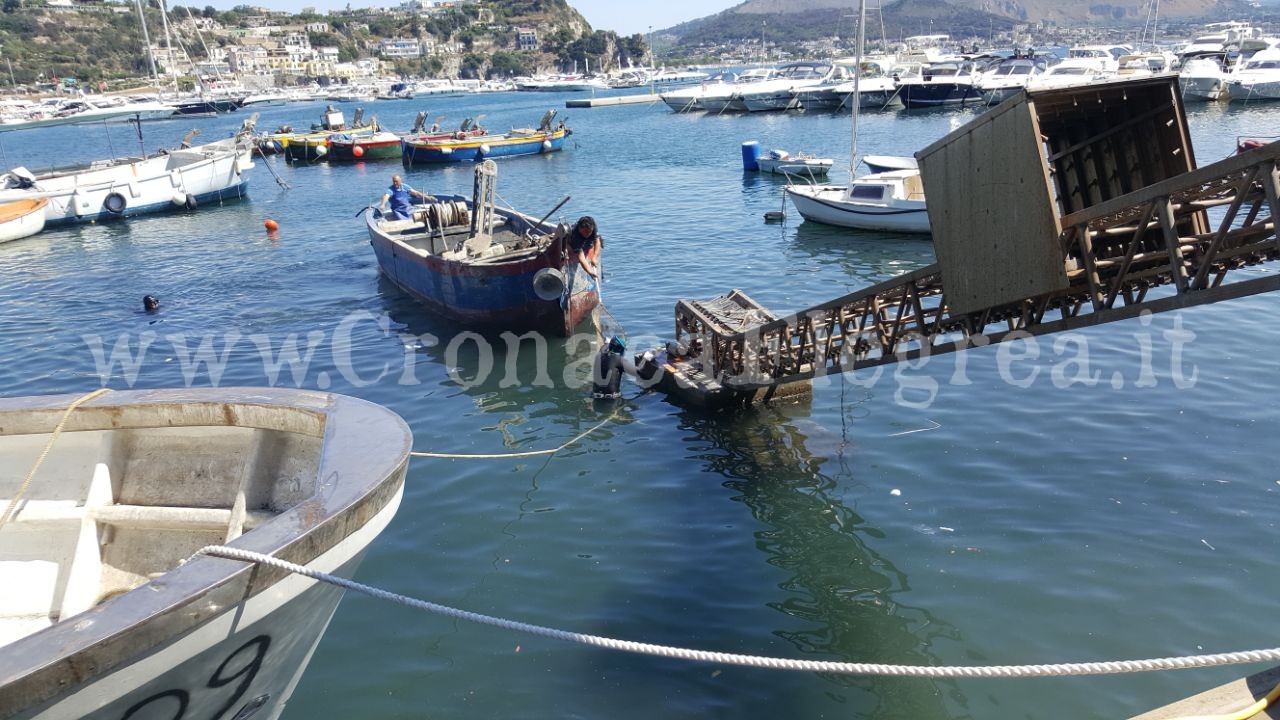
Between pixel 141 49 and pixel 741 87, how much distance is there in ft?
484

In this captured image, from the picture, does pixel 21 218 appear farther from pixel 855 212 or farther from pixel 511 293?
pixel 855 212

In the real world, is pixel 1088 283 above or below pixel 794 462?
above

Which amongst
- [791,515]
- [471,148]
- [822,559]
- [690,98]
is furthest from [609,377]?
[690,98]

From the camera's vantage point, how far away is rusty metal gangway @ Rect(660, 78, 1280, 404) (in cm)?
632

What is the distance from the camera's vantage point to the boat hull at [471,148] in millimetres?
51594

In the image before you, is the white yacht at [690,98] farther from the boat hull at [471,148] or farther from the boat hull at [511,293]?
the boat hull at [511,293]

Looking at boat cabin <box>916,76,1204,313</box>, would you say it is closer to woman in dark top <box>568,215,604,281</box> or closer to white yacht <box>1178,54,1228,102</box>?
woman in dark top <box>568,215,604,281</box>

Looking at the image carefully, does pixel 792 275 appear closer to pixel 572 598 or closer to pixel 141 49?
pixel 572 598

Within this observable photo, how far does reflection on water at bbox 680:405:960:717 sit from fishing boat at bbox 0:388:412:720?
180 inches

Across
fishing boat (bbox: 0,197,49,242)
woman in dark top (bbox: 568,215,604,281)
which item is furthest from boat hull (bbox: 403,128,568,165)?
woman in dark top (bbox: 568,215,604,281)

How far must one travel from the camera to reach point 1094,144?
8.20 metres

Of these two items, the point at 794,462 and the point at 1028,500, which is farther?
the point at 794,462

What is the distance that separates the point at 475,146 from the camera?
2051 inches

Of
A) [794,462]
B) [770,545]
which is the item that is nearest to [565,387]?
[794,462]
